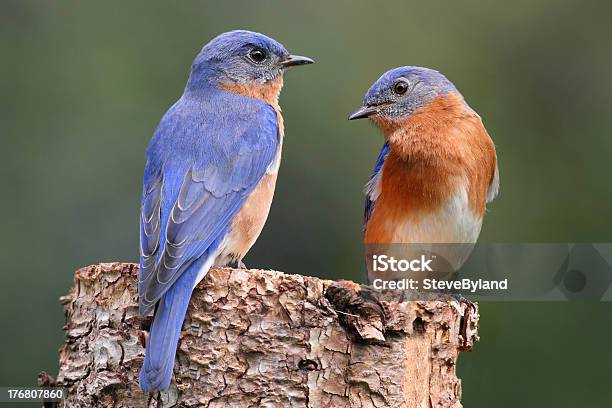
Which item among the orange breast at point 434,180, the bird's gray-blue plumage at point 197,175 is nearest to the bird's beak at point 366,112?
the orange breast at point 434,180

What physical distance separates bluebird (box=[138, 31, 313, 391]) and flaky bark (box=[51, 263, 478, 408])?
173 millimetres

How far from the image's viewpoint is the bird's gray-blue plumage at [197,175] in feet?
19.4

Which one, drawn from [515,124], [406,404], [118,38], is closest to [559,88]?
[515,124]

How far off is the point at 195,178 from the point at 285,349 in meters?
1.32

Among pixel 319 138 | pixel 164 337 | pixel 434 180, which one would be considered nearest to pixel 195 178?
pixel 164 337

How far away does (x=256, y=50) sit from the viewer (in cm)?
777

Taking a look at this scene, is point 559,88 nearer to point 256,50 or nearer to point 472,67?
point 472,67

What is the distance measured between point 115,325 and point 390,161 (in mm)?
2396

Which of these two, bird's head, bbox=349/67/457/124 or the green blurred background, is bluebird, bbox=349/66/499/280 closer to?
bird's head, bbox=349/67/457/124

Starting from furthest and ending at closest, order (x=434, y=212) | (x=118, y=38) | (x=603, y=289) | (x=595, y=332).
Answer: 1. (x=118, y=38)
2. (x=595, y=332)
3. (x=603, y=289)
4. (x=434, y=212)

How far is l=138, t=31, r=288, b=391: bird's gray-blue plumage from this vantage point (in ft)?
19.4

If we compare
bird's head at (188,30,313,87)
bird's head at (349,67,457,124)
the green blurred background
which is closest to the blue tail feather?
bird's head at (188,30,313,87)

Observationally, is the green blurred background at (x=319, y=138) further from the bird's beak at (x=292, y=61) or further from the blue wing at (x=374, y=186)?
the bird's beak at (x=292, y=61)

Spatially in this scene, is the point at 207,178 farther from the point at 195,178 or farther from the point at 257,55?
the point at 257,55
